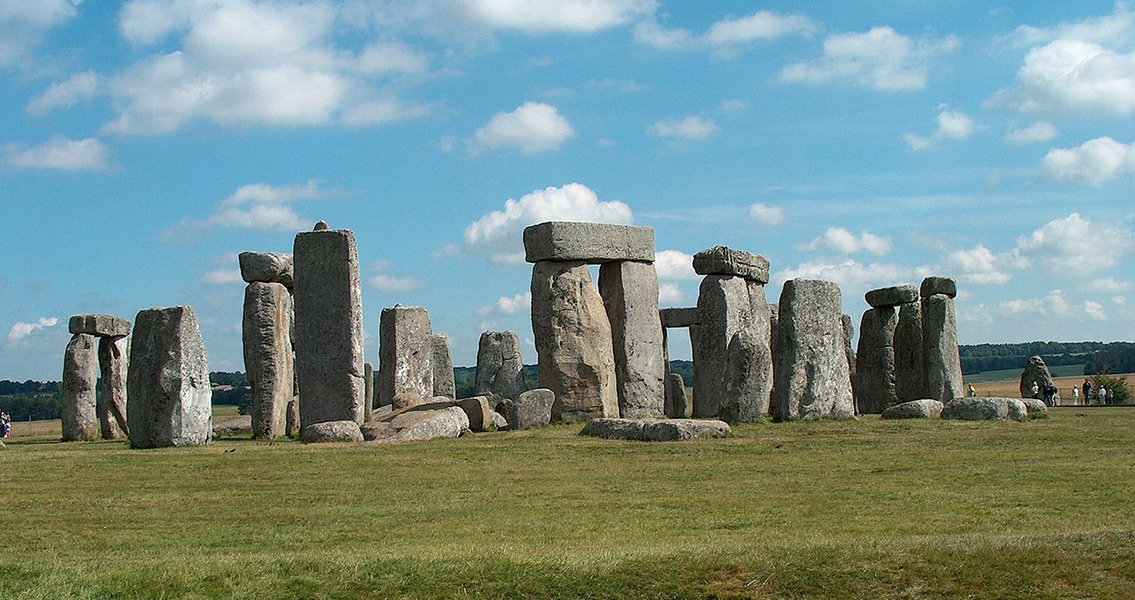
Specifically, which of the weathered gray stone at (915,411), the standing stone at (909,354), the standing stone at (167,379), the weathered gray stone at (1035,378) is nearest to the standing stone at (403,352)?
the standing stone at (167,379)

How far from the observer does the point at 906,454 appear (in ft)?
48.2

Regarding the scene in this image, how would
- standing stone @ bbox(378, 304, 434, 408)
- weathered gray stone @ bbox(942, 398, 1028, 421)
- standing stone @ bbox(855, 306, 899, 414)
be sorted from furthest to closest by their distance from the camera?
standing stone @ bbox(855, 306, 899, 414) < standing stone @ bbox(378, 304, 434, 408) < weathered gray stone @ bbox(942, 398, 1028, 421)

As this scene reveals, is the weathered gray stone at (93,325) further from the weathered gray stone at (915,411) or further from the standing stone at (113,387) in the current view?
the weathered gray stone at (915,411)

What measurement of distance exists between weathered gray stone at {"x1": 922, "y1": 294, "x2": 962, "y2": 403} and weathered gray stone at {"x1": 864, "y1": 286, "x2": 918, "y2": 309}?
466 millimetres

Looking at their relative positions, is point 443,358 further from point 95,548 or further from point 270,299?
point 95,548

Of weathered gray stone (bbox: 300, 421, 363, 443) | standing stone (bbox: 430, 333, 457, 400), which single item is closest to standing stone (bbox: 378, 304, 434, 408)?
standing stone (bbox: 430, 333, 457, 400)

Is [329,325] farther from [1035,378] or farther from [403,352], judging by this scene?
[1035,378]

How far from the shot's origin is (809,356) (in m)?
20.9

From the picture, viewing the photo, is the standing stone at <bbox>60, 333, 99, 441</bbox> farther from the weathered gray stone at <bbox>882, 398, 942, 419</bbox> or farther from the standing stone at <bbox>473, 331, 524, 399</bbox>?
the weathered gray stone at <bbox>882, 398, 942, 419</bbox>

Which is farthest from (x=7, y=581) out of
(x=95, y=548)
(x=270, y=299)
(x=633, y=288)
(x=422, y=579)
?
(x=633, y=288)

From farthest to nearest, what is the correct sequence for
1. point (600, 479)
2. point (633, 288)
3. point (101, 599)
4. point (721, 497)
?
point (633, 288), point (600, 479), point (721, 497), point (101, 599)

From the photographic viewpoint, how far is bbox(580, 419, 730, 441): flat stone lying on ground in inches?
648

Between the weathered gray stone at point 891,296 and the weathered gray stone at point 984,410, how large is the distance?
7.42m

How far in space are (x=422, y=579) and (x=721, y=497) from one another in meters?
4.23
